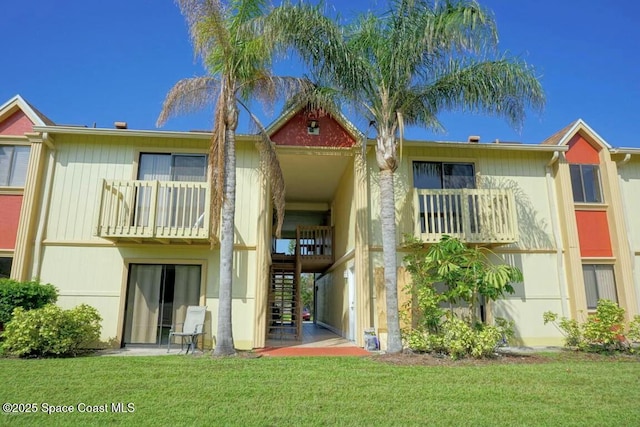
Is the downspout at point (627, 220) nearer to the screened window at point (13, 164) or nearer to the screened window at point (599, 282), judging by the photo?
the screened window at point (599, 282)

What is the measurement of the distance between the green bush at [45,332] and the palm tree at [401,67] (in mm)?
6756

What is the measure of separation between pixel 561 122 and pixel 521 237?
4.19 metres

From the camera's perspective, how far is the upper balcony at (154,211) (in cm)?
930

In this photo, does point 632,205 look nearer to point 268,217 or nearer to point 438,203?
point 438,203

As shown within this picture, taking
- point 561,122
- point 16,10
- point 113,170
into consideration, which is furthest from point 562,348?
point 16,10

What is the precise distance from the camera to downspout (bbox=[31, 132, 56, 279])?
32.2ft

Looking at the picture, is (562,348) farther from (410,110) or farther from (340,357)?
(410,110)

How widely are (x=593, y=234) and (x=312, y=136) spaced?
27.5 ft

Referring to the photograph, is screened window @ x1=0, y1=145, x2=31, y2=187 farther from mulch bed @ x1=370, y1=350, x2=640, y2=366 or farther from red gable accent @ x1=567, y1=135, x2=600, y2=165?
red gable accent @ x1=567, y1=135, x2=600, y2=165

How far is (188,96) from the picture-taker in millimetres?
8883

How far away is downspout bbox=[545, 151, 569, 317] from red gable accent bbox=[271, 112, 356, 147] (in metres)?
5.73

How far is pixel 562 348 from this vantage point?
32.5 feet

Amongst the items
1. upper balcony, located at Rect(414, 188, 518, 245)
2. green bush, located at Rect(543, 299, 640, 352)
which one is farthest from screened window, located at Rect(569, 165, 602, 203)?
green bush, located at Rect(543, 299, 640, 352)

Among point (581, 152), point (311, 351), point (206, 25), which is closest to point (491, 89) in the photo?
point (581, 152)
